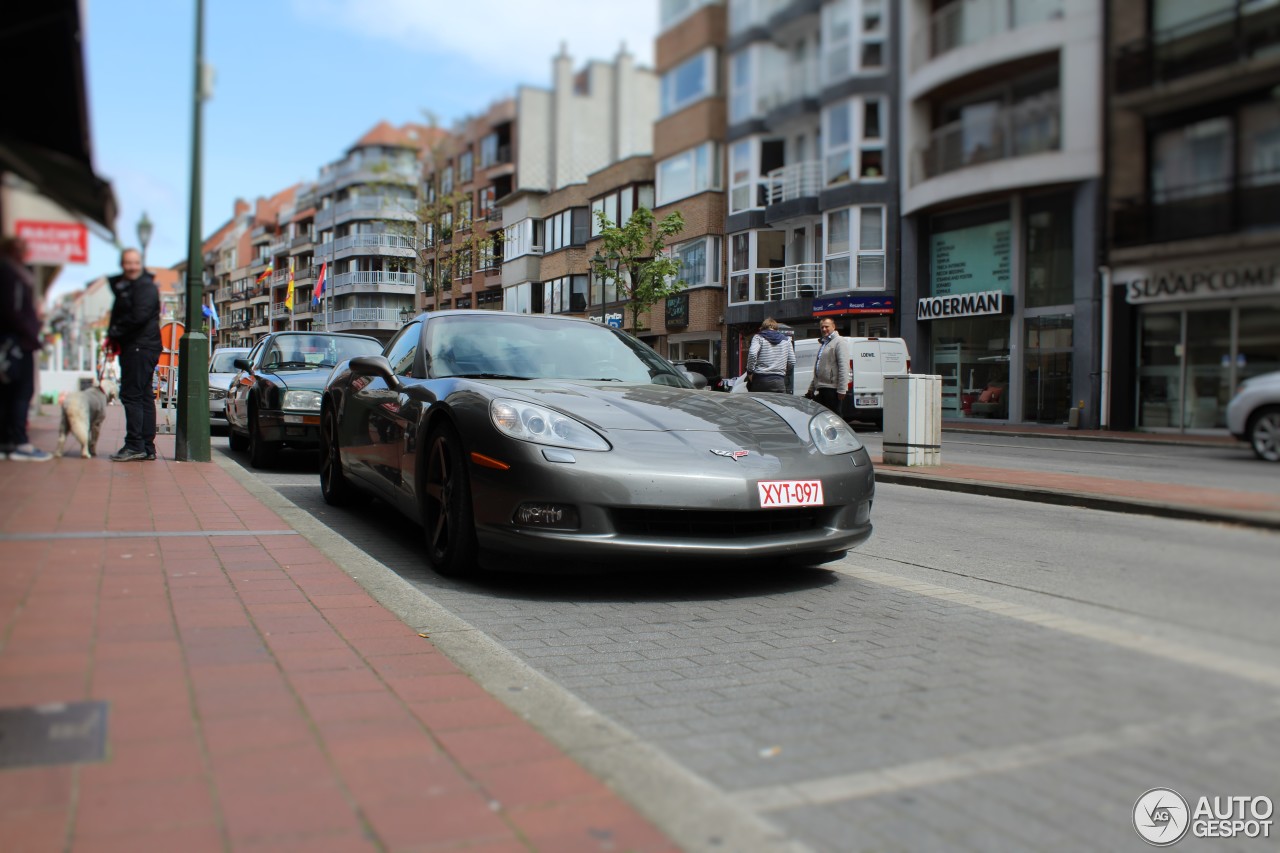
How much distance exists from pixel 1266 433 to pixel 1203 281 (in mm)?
200

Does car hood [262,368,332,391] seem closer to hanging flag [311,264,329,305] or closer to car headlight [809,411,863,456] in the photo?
hanging flag [311,264,329,305]

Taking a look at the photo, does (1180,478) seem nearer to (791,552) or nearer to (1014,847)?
(1014,847)

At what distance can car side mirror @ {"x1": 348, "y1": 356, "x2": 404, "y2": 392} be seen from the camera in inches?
229

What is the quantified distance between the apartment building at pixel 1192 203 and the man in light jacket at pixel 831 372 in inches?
462

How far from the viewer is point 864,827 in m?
2.10

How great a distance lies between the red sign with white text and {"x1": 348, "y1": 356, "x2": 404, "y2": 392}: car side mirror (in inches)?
169

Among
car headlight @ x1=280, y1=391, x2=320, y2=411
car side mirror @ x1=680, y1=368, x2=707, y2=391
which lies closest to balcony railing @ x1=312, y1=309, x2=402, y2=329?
car headlight @ x1=280, y1=391, x2=320, y2=411

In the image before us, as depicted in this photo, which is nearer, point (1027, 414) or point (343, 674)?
point (1027, 414)

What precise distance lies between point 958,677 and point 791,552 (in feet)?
4.69

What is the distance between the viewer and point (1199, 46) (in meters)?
1.25

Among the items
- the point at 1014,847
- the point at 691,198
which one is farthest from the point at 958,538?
the point at 691,198

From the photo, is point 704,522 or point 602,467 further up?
point 602,467

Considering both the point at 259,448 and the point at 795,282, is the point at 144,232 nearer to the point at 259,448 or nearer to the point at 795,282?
the point at 259,448

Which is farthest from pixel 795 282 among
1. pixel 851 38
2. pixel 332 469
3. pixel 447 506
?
pixel 447 506
